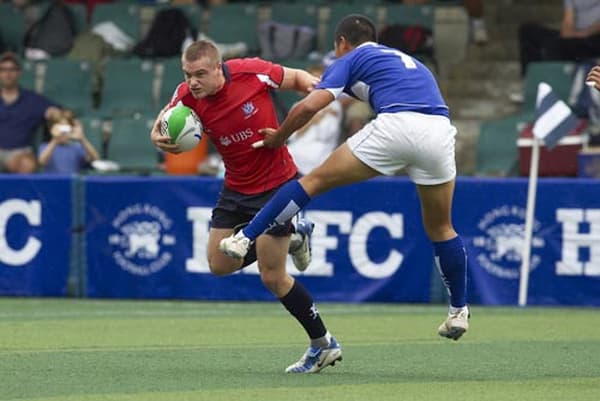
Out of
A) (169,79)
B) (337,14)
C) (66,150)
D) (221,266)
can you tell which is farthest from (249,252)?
(337,14)

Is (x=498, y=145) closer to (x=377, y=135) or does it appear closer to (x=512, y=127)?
(x=512, y=127)

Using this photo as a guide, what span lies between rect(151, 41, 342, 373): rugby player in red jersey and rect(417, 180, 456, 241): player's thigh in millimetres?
822

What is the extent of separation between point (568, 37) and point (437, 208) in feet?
30.6

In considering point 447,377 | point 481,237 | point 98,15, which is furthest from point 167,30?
point 447,377

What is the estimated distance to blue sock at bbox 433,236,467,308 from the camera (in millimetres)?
9469

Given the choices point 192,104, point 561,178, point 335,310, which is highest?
point 192,104

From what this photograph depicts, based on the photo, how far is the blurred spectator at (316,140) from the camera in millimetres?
16453

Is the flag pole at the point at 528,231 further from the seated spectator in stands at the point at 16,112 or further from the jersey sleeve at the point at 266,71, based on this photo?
the seated spectator in stands at the point at 16,112

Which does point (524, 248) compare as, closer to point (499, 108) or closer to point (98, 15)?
point (499, 108)

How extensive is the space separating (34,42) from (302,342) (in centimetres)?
961

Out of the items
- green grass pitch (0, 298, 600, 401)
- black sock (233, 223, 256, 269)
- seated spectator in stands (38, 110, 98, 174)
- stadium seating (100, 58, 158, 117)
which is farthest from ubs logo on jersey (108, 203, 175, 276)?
black sock (233, 223, 256, 269)

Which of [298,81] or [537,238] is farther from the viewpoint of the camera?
[537,238]

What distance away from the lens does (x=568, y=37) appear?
717 inches

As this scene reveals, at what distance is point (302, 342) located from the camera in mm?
11438
